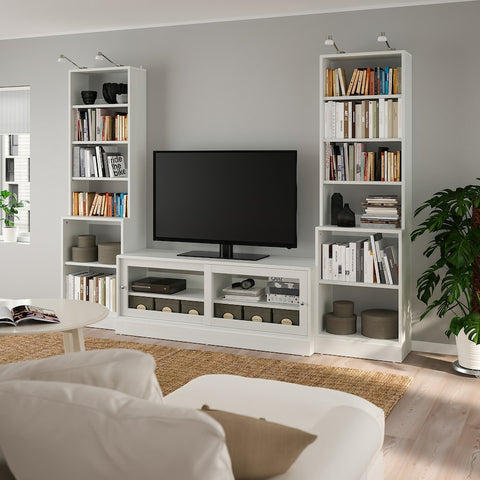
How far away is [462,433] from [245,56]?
328 cm

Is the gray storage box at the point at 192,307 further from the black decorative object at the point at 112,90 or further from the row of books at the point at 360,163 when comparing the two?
the black decorative object at the point at 112,90

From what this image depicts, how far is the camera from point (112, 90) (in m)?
5.55

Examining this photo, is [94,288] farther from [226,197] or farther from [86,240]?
[226,197]

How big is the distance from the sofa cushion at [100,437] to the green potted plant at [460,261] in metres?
3.22

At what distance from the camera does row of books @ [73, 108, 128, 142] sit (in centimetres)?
558

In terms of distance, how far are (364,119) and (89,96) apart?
2.33 metres

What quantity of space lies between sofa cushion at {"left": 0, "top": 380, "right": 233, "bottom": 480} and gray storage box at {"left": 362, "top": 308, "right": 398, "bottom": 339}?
11.6 ft

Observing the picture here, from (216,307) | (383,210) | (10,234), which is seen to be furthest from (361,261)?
(10,234)

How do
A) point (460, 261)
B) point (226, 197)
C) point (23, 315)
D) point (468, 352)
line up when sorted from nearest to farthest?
1. point (23, 315)
2. point (460, 261)
3. point (468, 352)
4. point (226, 197)

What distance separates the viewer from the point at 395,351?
15.4 ft

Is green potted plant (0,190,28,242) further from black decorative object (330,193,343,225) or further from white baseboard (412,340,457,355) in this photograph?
white baseboard (412,340,457,355)

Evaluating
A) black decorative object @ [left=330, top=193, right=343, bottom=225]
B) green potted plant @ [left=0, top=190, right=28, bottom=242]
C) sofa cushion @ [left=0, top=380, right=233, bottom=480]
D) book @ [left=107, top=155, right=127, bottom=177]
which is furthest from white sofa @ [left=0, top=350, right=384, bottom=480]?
green potted plant @ [left=0, top=190, right=28, bottom=242]

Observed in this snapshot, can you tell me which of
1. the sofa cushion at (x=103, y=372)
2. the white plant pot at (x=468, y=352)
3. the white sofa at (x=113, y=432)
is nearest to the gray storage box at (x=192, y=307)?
the white plant pot at (x=468, y=352)

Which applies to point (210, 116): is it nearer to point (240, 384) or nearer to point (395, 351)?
point (395, 351)
